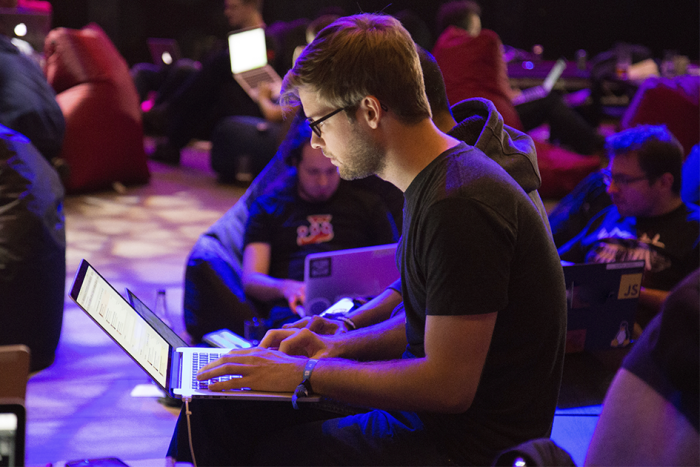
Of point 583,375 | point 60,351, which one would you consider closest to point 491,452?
point 583,375

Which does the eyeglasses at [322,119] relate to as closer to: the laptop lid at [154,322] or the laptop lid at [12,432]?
the laptop lid at [154,322]

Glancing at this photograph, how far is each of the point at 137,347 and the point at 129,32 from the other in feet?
34.1

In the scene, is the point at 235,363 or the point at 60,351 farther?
the point at 60,351

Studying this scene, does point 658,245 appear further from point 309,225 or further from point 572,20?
point 572,20

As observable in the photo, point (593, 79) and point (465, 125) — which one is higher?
point (465, 125)

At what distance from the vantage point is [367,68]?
1.14 meters

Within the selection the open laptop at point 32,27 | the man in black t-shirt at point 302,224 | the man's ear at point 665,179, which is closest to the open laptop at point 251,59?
the open laptop at point 32,27

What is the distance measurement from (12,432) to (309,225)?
74.3 inches

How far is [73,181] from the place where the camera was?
5297 mm

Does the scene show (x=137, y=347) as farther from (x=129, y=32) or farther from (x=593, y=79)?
(x=129, y=32)

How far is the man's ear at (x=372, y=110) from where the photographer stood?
1147 millimetres

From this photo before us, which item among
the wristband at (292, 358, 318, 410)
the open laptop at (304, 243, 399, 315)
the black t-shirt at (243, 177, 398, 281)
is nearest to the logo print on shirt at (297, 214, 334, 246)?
the black t-shirt at (243, 177, 398, 281)

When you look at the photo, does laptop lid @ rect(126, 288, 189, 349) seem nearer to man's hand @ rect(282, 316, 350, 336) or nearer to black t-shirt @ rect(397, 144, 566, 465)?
man's hand @ rect(282, 316, 350, 336)

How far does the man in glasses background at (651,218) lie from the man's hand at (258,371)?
159 cm
